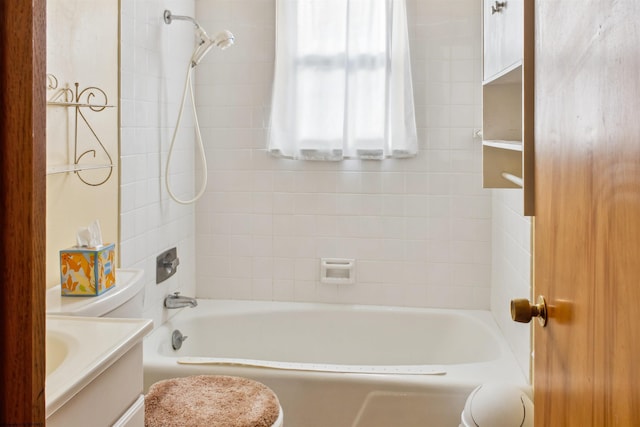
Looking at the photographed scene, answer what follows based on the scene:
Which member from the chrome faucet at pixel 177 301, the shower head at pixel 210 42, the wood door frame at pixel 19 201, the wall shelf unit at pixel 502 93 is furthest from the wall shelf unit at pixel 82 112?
the wood door frame at pixel 19 201

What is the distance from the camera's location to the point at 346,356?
3125mm

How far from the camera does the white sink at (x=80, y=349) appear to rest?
1.02 meters

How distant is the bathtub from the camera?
2285mm

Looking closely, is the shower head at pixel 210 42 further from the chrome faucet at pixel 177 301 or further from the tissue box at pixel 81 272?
the tissue box at pixel 81 272

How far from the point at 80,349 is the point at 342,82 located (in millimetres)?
2167

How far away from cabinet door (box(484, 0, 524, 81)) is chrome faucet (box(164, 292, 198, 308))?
166cm

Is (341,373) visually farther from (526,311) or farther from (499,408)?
(526,311)

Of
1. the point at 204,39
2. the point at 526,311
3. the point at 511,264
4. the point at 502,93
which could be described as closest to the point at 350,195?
the point at 511,264

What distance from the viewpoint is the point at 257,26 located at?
3213 millimetres

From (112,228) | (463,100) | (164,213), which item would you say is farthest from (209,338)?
(463,100)

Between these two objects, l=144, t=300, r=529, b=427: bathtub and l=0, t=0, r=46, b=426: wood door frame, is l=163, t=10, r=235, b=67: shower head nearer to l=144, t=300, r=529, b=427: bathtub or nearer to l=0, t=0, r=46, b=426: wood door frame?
l=144, t=300, r=529, b=427: bathtub

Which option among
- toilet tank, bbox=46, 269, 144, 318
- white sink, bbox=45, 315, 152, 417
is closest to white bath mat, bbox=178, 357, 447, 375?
toilet tank, bbox=46, 269, 144, 318

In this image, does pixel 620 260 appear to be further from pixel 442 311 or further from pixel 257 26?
pixel 257 26

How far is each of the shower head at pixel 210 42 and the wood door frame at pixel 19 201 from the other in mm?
2339
